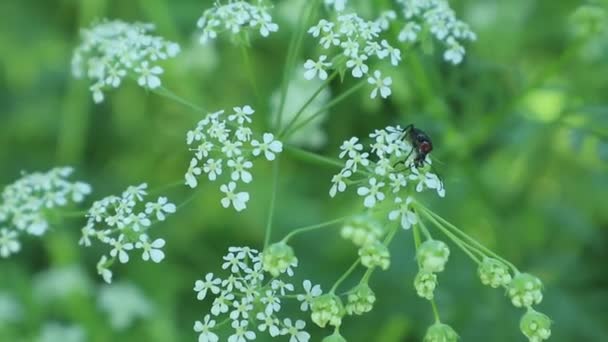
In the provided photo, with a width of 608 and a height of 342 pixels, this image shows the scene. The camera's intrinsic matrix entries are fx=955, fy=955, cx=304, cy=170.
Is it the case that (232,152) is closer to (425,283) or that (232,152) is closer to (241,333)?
(241,333)

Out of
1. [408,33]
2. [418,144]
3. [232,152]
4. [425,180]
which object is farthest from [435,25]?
[232,152]

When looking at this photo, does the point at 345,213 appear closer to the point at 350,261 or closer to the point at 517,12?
the point at 350,261

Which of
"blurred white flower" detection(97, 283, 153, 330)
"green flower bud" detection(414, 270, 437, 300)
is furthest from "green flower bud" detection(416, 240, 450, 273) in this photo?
"blurred white flower" detection(97, 283, 153, 330)

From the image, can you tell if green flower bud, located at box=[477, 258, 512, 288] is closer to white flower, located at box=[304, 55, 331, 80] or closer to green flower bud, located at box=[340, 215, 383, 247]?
green flower bud, located at box=[340, 215, 383, 247]

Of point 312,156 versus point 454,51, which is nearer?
point 312,156

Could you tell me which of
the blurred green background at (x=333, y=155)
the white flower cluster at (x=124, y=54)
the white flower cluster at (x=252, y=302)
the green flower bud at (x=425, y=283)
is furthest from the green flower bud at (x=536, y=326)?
the white flower cluster at (x=124, y=54)

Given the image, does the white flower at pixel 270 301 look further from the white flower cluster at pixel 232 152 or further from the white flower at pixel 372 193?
the white flower at pixel 372 193
